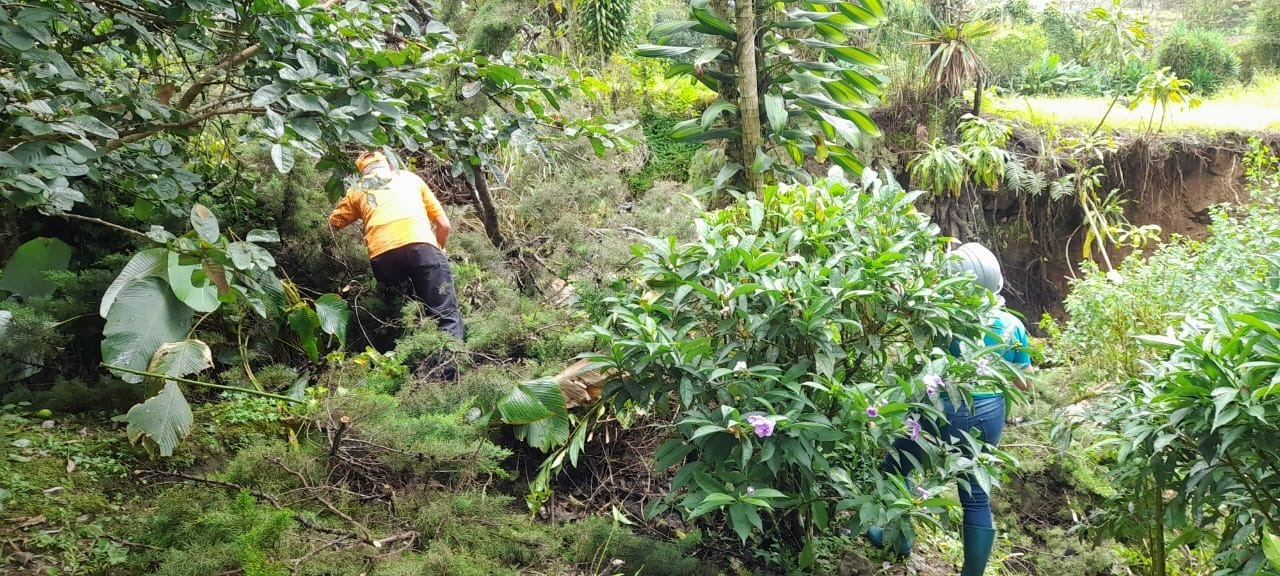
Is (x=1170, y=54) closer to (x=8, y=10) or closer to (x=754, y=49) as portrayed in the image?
(x=754, y=49)

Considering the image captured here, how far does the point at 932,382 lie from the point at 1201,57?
17210 millimetres

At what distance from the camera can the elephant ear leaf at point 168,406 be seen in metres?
1.93

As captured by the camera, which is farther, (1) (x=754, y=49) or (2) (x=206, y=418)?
(1) (x=754, y=49)

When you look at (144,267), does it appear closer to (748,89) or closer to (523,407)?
(523,407)

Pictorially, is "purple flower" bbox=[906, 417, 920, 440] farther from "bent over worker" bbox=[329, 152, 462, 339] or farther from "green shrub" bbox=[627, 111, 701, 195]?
"green shrub" bbox=[627, 111, 701, 195]

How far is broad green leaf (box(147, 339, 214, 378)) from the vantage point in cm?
195

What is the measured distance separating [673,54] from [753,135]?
0.55 meters

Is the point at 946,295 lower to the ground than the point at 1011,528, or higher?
higher

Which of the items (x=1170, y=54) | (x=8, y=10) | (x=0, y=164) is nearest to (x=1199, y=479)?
(x=0, y=164)

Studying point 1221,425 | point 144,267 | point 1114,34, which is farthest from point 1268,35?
point 144,267

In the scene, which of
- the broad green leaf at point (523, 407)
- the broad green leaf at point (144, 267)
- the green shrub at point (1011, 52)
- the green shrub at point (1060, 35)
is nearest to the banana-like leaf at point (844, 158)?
the broad green leaf at point (523, 407)

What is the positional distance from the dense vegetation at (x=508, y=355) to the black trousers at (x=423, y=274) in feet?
0.65

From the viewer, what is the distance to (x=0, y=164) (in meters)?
1.72

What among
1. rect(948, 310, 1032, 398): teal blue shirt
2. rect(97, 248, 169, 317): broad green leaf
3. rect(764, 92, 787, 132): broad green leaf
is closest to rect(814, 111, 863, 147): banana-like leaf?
rect(764, 92, 787, 132): broad green leaf
